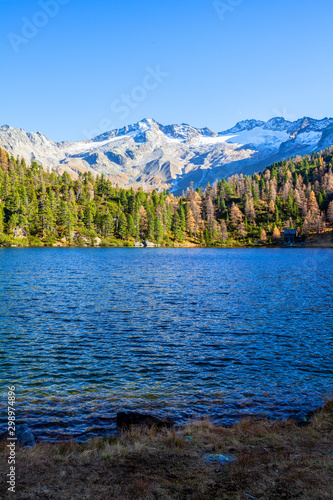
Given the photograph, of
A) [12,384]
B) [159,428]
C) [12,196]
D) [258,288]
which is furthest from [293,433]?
[12,196]

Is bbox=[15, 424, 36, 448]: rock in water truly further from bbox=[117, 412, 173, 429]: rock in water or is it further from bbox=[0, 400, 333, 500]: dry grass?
bbox=[117, 412, 173, 429]: rock in water

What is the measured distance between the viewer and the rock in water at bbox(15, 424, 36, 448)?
13609mm

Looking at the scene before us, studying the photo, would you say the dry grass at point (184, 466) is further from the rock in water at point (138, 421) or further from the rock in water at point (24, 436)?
the rock in water at point (24, 436)

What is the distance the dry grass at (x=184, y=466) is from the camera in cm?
960

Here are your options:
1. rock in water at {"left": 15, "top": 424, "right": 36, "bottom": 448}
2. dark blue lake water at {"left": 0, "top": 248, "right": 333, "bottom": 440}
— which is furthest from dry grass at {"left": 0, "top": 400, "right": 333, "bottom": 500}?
dark blue lake water at {"left": 0, "top": 248, "right": 333, "bottom": 440}

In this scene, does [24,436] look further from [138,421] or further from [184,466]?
[184,466]

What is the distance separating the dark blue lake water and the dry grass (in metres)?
2.38

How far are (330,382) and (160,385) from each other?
10619mm

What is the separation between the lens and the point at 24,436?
1409 centimetres

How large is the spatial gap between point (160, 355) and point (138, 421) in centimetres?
1058

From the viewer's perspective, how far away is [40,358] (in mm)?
24719

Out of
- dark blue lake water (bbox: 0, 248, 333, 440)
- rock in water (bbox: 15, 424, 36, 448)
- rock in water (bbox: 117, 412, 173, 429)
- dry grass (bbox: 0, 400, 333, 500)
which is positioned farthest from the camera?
dark blue lake water (bbox: 0, 248, 333, 440)

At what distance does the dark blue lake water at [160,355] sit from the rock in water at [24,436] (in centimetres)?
75

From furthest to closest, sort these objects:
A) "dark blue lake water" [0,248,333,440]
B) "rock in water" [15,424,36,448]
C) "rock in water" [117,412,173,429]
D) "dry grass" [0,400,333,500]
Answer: "dark blue lake water" [0,248,333,440], "rock in water" [117,412,173,429], "rock in water" [15,424,36,448], "dry grass" [0,400,333,500]
